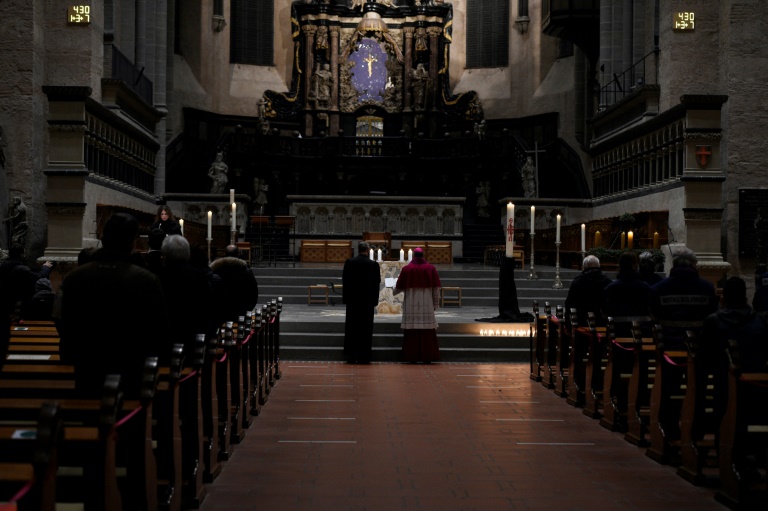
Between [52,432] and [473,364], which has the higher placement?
[52,432]

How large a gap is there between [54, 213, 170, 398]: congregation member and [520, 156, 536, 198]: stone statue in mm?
25778

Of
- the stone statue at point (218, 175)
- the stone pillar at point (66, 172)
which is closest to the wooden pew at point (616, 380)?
the stone pillar at point (66, 172)

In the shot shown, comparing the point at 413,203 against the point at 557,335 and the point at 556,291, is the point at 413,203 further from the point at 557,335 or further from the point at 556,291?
the point at 557,335

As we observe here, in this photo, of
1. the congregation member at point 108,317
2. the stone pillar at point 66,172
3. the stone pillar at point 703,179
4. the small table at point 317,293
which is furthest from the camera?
the small table at point 317,293

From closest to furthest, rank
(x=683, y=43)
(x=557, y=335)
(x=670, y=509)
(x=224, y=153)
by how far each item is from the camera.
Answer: (x=670, y=509)
(x=557, y=335)
(x=683, y=43)
(x=224, y=153)

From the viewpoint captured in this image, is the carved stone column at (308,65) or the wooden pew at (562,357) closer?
the wooden pew at (562,357)

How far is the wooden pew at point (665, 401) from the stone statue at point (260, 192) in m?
24.5

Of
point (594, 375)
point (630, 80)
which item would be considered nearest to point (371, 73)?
point (630, 80)

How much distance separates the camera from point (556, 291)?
19.1 meters

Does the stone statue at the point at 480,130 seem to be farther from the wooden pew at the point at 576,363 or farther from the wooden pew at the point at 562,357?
the wooden pew at the point at 576,363

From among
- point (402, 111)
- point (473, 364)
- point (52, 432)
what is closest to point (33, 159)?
point (473, 364)

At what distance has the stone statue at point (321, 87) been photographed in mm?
34156

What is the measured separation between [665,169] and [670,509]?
1578 cm

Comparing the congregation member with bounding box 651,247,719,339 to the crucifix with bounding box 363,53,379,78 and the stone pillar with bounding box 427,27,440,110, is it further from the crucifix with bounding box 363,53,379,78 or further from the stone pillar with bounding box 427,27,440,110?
the crucifix with bounding box 363,53,379,78
